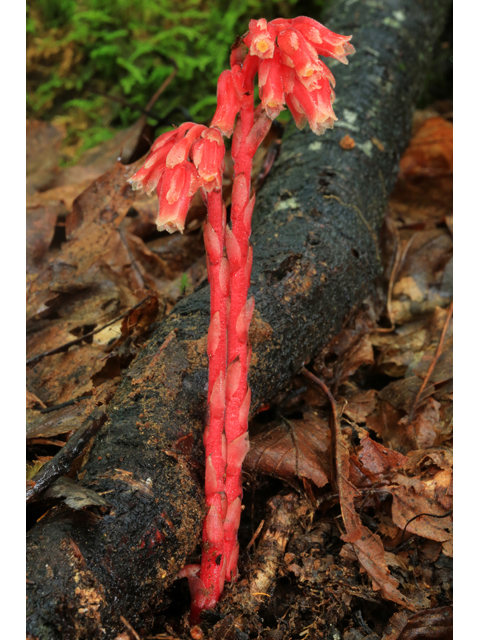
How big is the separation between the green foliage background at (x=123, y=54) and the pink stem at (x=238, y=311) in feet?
7.52

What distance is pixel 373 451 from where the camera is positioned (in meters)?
1.89

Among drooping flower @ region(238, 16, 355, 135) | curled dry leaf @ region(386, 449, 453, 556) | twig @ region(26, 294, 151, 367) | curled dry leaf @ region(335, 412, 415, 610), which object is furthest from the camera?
twig @ region(26, 294, 151, 367)

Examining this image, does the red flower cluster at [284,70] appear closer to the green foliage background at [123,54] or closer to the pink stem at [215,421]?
the pink stem at [215,421]

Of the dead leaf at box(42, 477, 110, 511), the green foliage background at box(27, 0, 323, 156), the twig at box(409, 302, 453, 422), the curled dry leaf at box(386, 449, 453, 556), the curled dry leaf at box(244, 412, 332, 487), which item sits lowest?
the curled dry leaf at box(386, 449, 453, 556)

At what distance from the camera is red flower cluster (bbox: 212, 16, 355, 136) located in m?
1.22

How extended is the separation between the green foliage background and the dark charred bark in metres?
0.80

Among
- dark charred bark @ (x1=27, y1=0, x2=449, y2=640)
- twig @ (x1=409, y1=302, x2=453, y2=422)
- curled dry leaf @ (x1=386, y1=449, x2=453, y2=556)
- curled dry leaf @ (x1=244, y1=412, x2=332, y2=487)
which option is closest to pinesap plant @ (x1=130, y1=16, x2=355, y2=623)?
dark charred bark @ (x1=27, y1=0, x2=449, y2=640)

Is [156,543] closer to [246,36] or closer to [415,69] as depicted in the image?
[246,36]

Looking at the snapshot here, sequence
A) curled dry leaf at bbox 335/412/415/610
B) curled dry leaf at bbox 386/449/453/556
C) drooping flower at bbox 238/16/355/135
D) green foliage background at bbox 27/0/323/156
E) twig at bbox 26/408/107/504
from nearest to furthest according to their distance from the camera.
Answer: drooping flower at bbox 238/16/355/135
twig at bbox 26/408/107/504
curled dry leaf at bbox 335/412/415/610
curled dry leaf at bbox 386/449/453/556
green foliage background at bbox 27/0/323/156

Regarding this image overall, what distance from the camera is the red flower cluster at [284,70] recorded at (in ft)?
4.00

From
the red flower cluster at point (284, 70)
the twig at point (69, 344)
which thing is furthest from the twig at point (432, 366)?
the red flower cluster at point (284, 70)

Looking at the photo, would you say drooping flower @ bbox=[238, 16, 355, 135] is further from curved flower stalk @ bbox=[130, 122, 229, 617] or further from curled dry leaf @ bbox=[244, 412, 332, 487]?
curled dry leaf @ bbox=[244, 412, 332, 487]

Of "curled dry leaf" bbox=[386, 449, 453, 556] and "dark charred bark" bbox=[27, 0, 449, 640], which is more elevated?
"dark charred bark" bbox=[27, 0, 449, 640]

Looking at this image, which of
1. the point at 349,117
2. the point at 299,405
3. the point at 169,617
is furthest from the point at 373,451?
the point at 349,117
